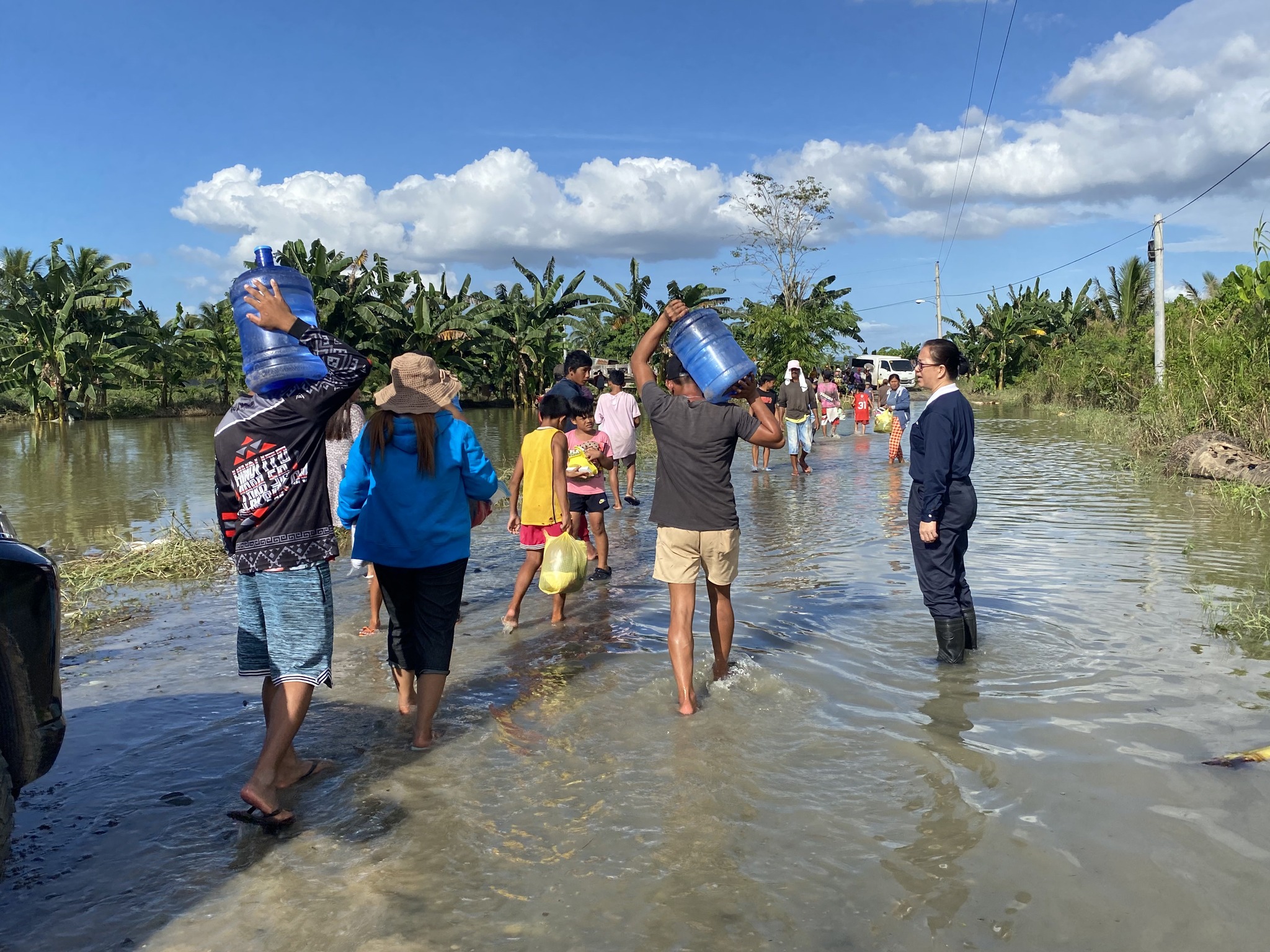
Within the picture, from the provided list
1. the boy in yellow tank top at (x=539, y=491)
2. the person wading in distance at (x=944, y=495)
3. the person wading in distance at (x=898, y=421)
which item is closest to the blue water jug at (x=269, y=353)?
the boy in yellow tank top at (x=539, y=491)

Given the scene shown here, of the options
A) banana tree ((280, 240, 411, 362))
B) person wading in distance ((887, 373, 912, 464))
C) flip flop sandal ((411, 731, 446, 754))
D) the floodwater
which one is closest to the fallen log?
person wading in distance ((887, 373, 912, 464))

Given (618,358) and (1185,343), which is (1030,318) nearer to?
(618,358)

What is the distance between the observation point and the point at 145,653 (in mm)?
6621

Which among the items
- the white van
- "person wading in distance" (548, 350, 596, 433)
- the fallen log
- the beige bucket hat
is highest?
the white van

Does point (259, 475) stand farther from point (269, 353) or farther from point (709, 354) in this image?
point (709, 354)

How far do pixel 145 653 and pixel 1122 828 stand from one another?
5.90m

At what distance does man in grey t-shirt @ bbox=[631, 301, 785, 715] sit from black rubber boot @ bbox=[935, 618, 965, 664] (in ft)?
4.77

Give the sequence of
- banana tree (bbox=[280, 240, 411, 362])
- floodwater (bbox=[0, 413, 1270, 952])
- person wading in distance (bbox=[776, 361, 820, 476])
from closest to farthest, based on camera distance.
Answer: floodwater (bbox=[0, 413, 1270, 952]) < person wading in distance (bbox=[776, 361, 820, 476]) < banana tree (bbox=[280, 240, 411, 362])

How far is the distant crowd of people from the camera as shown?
12.8 ft

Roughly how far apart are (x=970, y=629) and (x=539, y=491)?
9.81 feet

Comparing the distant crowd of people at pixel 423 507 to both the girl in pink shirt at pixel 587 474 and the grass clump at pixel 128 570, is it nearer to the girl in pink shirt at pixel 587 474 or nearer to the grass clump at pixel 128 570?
the girl in pink shirt at pixel 587 474

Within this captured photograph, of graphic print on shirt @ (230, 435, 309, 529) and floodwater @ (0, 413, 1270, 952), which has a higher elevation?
graphic print on shirt @ (230, 435, 309, 529)

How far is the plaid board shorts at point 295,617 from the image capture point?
154 inches

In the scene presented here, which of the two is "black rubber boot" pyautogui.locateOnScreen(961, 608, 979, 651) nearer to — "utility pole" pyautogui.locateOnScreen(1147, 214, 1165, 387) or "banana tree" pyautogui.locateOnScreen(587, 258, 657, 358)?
"utility pole" pyautogui.locateOnScreen(1147, 214, 1165, 387)
